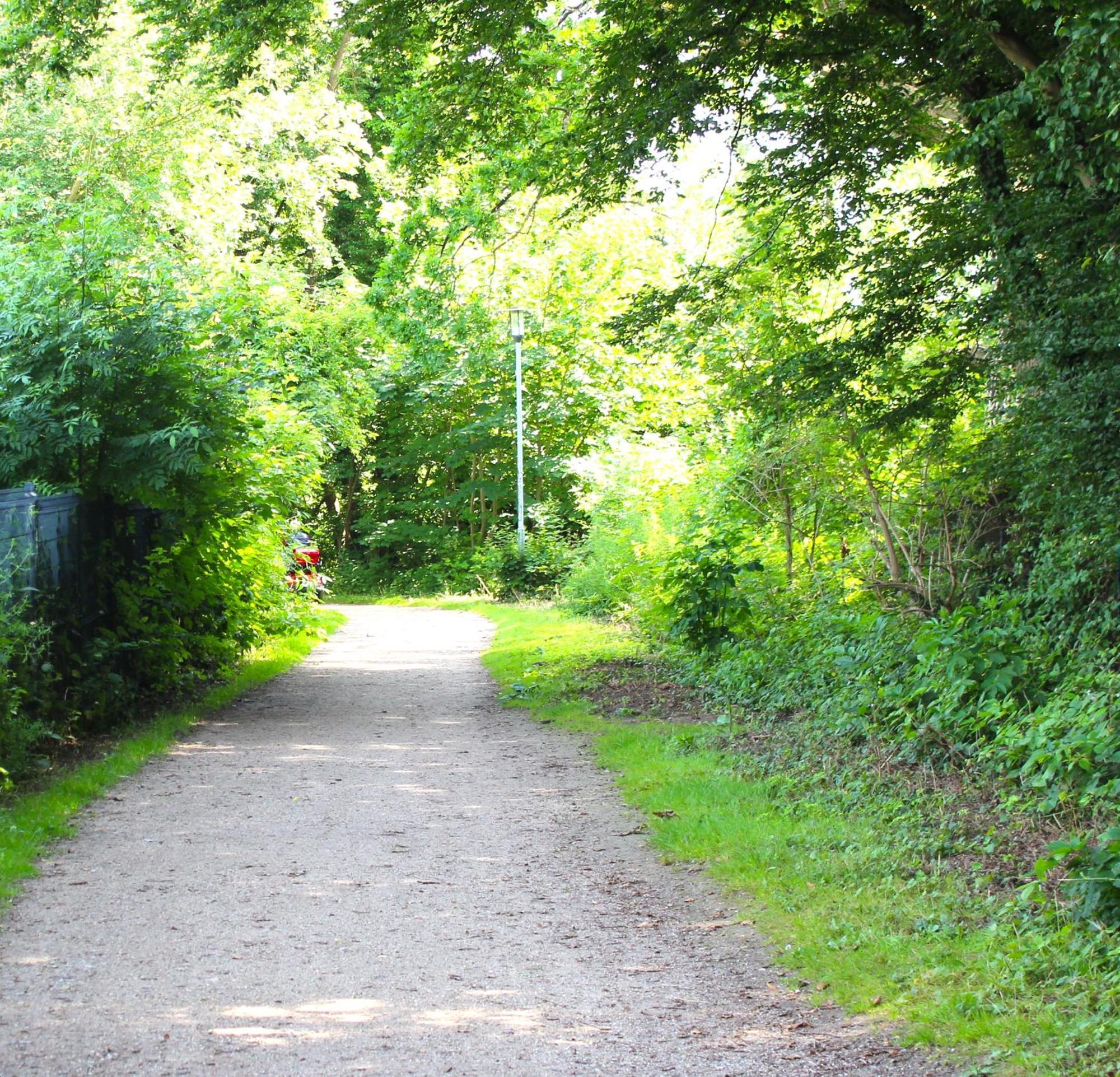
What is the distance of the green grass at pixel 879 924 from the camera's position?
4176 millimetres

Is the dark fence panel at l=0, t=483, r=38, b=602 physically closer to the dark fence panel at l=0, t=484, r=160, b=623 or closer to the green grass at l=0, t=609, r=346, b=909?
the dark fence panel at l=0, t=484, r=160, b=623

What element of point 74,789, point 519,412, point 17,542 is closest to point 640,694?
point 74,789

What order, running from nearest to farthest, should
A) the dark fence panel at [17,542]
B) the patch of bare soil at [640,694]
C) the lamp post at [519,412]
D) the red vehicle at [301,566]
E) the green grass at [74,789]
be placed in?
the green grass at [74,789], the dark fence panel at [17,542], the patch of bare soil at [640,694], the red vehicle at [301,566], the lamp post at [519,412]

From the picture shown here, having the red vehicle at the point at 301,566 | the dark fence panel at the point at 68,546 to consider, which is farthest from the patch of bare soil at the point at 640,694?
the red vehicle at the point at 301,566

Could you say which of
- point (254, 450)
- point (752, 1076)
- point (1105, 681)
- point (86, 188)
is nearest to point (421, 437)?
point (86, 188)

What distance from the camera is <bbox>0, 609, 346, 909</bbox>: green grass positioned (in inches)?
258

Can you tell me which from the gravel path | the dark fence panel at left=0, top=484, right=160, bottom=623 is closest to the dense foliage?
the dark fence panel at left=0, top=484, right=160, bottom=623

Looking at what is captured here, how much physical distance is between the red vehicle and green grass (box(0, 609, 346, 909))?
3379 millimetres

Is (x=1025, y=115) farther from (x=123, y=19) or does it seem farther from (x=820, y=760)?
(x=123, y=19)

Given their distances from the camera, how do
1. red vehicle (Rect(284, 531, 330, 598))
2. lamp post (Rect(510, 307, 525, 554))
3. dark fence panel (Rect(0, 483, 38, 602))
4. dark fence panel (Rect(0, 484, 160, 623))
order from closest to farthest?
dark fence panel (Rect(0, 483, 38, 602)), dark fence panel (Rect(0, 484, 160, 623)), red vehicle (Rect(284, 531, 330, 598)), lamp post (Rect(510, 307, 525, 554))

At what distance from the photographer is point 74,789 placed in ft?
26.5

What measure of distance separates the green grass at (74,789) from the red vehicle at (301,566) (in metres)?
3.38

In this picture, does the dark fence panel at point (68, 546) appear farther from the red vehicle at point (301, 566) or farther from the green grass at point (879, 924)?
the red vehicle at point (301, 566)

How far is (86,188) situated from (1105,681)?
2106 centimetres
